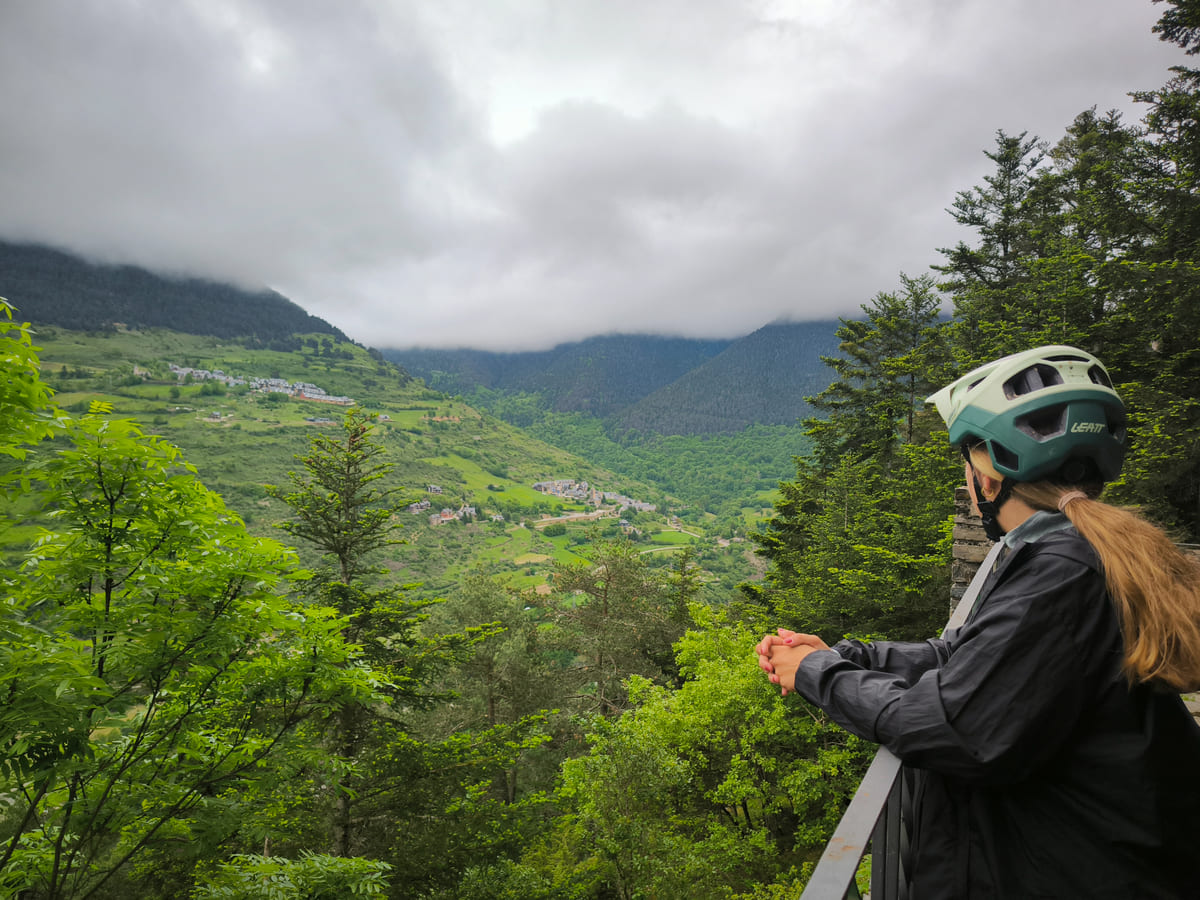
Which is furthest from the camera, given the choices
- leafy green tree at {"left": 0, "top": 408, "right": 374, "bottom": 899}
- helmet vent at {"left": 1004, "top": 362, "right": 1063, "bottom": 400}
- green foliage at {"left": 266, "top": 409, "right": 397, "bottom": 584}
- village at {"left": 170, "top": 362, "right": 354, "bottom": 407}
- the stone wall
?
village at {"left": 170, "top": 362, "right": 354, "bottom": 407}

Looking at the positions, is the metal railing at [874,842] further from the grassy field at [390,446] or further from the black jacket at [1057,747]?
the grassy field at [390,446]

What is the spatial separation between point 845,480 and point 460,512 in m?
92.3

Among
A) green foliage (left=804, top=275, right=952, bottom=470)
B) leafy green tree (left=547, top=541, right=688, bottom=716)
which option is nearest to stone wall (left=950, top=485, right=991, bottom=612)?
green foliage (left=804, top=275, right=952, bottom=470)

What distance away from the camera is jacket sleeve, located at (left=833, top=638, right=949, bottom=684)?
74.0 inches

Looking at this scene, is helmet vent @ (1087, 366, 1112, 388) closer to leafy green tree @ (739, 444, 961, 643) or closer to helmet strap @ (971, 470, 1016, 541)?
helmet strap @ (971, 470, 1016, 541)

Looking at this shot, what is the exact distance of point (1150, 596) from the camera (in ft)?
3.67

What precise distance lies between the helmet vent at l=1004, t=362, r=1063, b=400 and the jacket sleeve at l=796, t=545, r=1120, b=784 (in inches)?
31.7

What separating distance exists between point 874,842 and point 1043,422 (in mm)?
1388

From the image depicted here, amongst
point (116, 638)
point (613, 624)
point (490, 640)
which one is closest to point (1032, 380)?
point (116, 638)

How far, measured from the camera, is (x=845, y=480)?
1931 cm

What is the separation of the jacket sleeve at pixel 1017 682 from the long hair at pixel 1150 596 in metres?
0.04

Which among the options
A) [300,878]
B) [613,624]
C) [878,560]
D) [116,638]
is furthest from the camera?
[613,624]

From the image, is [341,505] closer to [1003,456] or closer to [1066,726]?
[1003,456]

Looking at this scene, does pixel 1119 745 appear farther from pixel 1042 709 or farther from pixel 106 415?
pixel 106 415
